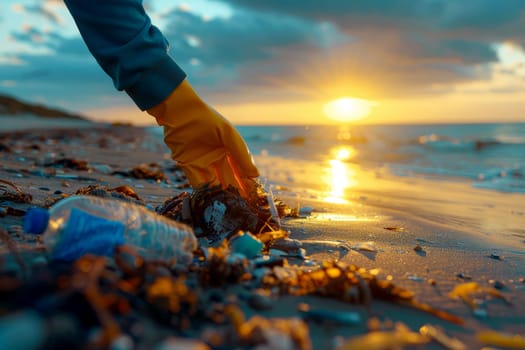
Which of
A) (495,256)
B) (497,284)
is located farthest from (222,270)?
(495,256)

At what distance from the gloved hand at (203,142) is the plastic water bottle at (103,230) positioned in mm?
646

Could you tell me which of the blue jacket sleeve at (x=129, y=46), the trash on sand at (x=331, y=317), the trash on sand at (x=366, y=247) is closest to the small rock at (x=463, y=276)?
the trash on sand at (x=366, y=247)

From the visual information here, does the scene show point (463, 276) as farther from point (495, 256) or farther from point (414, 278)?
point (495, 256)

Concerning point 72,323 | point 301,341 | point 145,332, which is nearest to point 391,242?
point 301,341

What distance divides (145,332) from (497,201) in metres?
6.12

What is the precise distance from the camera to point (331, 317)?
175cm

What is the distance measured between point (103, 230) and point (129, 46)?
1.19m

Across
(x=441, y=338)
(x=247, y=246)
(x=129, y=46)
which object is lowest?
(x=441, y=338)

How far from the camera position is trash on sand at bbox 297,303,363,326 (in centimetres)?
174

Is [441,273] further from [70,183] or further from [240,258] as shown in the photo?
[70,183]

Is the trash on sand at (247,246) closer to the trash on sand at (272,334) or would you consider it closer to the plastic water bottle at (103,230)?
the plastic water bottle at (103,230)

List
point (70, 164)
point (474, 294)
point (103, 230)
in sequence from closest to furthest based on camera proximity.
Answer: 1. point (103, 230)
2. point (474, 294)
3. point (70, 164)

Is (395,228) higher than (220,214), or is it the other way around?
(220,214)

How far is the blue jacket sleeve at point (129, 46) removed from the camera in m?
2.67
